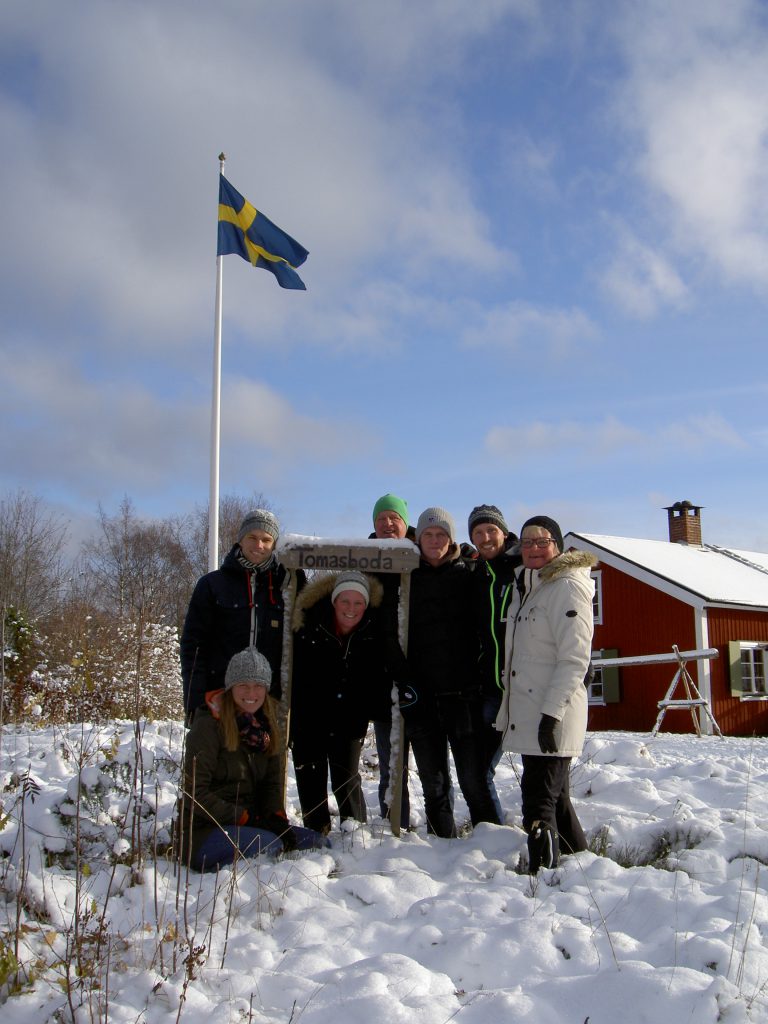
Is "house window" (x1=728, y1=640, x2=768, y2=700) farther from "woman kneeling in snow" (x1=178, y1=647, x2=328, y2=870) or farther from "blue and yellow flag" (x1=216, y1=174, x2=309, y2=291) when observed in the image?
"woman kneeling in snow" (x1=178, y1=647, x2=328, y2=870)

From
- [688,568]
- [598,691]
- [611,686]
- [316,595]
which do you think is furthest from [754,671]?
[316,595]

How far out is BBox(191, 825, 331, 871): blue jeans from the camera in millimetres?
4375

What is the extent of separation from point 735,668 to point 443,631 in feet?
54.6

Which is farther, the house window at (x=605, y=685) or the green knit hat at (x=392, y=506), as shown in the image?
the house window at (x=605, y=685)

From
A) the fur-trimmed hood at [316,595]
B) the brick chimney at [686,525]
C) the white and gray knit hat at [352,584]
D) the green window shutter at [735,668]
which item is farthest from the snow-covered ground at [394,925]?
the brick chimney at [686,525]

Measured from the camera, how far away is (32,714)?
11852mm

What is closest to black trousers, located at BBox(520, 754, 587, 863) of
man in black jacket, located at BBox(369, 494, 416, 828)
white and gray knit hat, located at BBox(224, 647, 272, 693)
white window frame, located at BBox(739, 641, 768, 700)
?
man in black jacket, located at BBox(369, 494, 416, 828)

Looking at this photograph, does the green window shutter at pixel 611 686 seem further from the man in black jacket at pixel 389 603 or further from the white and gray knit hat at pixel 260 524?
the white and gray knit hat at pixel 260 524

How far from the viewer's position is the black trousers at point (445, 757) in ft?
16.8

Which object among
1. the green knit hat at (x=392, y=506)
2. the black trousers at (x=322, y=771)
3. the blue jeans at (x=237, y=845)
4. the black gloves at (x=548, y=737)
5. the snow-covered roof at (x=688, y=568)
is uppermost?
the snow-covered roof at (x=688, y=568)

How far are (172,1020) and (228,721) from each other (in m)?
1.84

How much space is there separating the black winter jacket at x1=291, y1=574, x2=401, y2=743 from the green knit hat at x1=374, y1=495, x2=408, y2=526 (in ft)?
2.28

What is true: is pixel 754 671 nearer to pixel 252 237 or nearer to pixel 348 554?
pixel 252 237

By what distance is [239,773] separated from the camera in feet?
15.5
